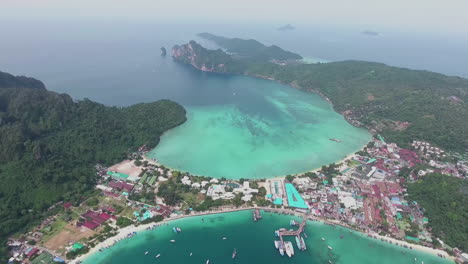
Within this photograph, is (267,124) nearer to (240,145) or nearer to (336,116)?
(240,145)

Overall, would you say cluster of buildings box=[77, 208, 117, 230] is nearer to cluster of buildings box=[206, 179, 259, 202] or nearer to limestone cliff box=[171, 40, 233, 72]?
cluster of buildings box=[206, 179, 259, 202]

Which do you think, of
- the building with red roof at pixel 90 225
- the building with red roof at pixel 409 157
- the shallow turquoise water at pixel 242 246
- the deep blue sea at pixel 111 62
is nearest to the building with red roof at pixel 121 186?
the building with red roof at pixel 90 225

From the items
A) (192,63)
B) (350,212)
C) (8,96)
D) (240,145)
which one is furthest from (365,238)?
(192,63)

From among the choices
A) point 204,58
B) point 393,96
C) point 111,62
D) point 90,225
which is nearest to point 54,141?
point 90,225

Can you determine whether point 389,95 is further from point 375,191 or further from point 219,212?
point 219,212

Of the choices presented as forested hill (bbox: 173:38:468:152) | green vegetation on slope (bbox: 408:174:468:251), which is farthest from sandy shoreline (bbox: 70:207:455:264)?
forested hill (bbox: 173:38:468:152)
